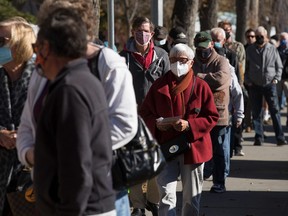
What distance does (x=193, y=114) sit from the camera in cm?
764

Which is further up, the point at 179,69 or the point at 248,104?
the point at 179,69

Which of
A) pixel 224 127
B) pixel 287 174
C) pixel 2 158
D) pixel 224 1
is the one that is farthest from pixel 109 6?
pixel 224 1

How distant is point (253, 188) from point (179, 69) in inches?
147

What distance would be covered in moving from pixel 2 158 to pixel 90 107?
223 cm

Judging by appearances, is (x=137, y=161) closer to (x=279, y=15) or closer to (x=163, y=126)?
(x=163, y=126)

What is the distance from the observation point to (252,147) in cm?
1548

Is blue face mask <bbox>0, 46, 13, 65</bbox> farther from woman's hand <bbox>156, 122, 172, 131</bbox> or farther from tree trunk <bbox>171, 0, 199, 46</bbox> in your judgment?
tree trunk <bbox>171, 0, 199, 46</bbox>

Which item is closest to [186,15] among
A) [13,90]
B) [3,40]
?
[3,40]

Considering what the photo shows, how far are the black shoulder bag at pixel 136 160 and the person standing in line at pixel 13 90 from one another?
4.50 ft

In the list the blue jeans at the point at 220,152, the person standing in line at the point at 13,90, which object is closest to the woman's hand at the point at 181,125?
the person standing in line at the point at 13,90

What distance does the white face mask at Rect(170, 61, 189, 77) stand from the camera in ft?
25.1

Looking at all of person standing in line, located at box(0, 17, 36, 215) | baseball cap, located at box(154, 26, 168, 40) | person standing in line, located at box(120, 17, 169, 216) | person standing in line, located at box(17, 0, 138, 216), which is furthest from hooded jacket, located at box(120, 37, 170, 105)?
person standing in line, located at box(17, 0, 138, 216)

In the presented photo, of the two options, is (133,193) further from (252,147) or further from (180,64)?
(252,147)

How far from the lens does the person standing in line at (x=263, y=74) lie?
15.2 metres
